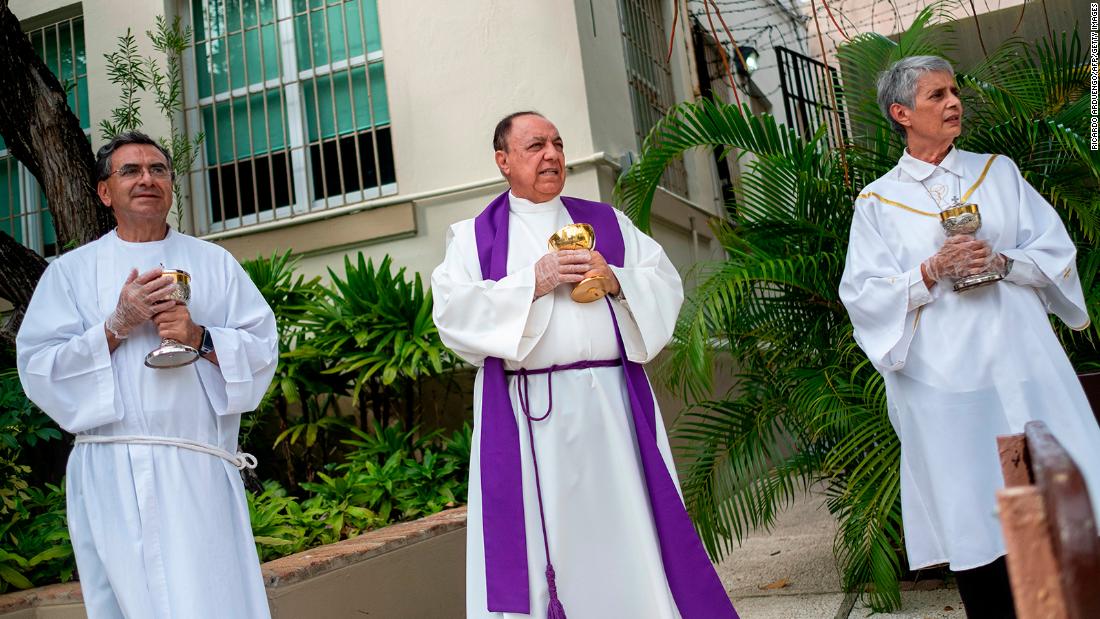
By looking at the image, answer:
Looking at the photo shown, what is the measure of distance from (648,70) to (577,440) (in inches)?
229

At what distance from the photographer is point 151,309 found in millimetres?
3115

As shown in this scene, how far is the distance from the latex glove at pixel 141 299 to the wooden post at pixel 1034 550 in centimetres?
269

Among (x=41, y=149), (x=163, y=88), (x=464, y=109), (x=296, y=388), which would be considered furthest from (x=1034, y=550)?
(x=163, y=88)

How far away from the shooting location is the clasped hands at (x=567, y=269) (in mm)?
3473

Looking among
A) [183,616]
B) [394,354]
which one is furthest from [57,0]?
[183,616]

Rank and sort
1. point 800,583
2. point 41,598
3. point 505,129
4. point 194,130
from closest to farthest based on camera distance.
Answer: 1. point 505,129
2. point 41,598
3. point 800,583
4. point 194,130

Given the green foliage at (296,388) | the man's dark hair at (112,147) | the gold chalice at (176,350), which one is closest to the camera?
the gold chalice at (176,350)

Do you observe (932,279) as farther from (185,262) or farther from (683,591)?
(185,262)

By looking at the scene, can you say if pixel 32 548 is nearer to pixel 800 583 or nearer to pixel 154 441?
pixel 154 441

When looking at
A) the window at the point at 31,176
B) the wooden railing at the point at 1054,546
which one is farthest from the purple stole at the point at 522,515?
the window at the point at 31,176

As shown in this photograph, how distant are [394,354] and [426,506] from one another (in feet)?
3.35

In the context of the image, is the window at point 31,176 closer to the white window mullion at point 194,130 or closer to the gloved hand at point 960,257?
the white window mullion at point 194,130

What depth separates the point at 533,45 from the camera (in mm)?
7105

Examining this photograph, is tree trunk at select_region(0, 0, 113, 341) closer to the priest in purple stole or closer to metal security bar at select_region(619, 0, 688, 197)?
the priest in purple stole
